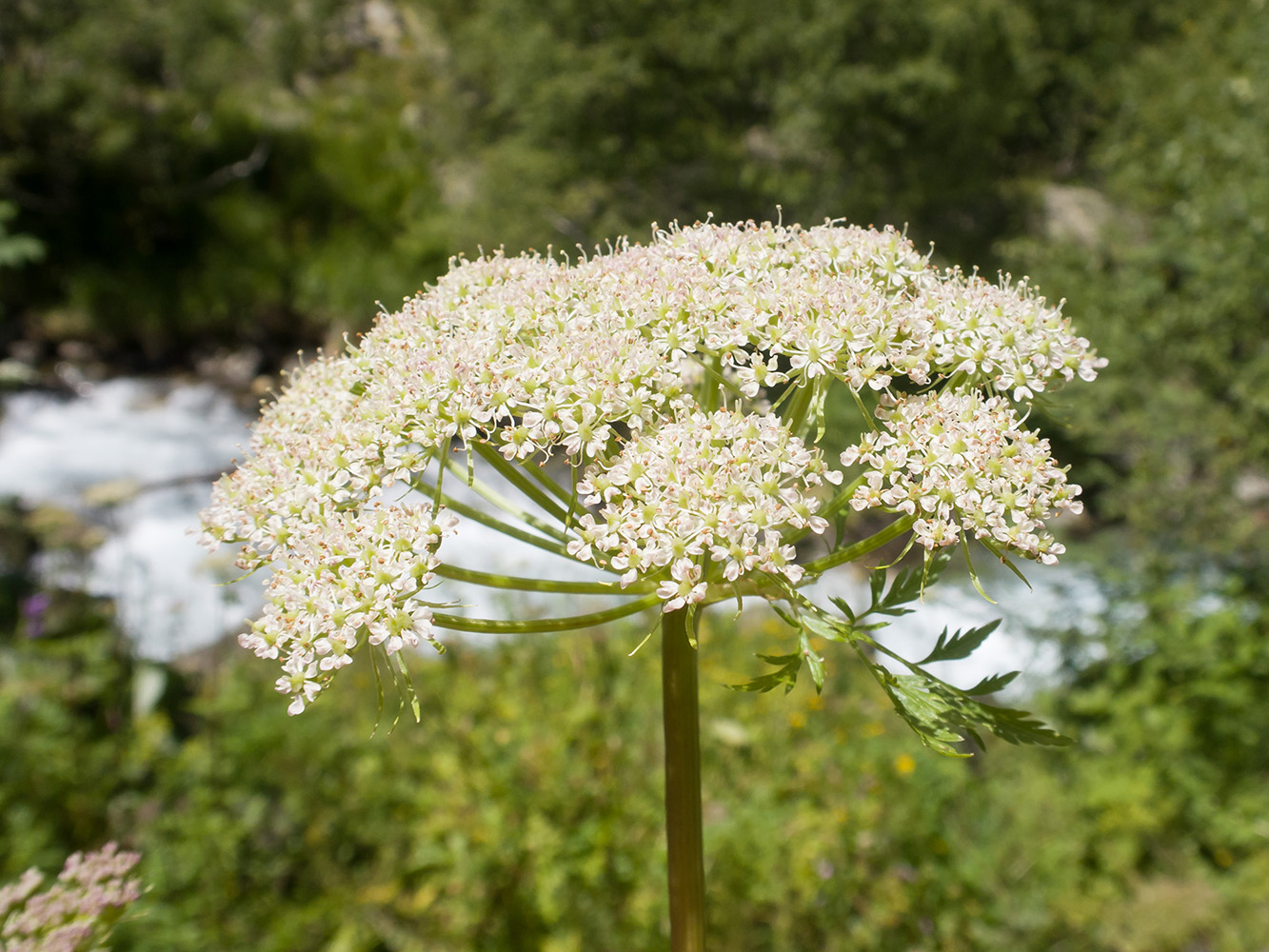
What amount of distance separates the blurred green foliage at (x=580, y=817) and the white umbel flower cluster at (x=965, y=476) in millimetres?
2872

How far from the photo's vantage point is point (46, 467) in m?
13.1

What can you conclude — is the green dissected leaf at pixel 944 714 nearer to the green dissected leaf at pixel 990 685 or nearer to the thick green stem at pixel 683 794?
the green dissected leaf at pixel 990 685

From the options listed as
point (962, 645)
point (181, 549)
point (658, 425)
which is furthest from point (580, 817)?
point (181, 549)

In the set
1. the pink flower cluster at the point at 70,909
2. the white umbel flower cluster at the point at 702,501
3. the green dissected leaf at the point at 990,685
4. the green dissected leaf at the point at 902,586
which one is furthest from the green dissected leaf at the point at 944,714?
the pink flower cluster at the point at 70,909

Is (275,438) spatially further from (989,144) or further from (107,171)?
(107,171)

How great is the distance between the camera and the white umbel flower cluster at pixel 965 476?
A: 5.21ft

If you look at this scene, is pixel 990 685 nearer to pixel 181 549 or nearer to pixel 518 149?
pixel 181 549

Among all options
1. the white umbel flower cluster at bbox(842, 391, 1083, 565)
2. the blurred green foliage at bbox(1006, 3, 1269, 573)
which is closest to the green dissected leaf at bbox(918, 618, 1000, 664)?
the white umbel flower cluster at bbox(842, 391, 1083, 565)

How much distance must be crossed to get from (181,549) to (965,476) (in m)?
12.3

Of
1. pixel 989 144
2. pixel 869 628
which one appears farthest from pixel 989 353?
pixel 989 144

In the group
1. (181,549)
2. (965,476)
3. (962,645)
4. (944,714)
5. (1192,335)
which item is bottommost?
(944,714)

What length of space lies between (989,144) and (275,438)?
19.1 meters

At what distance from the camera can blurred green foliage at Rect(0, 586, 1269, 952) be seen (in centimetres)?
398

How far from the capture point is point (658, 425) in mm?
1793
